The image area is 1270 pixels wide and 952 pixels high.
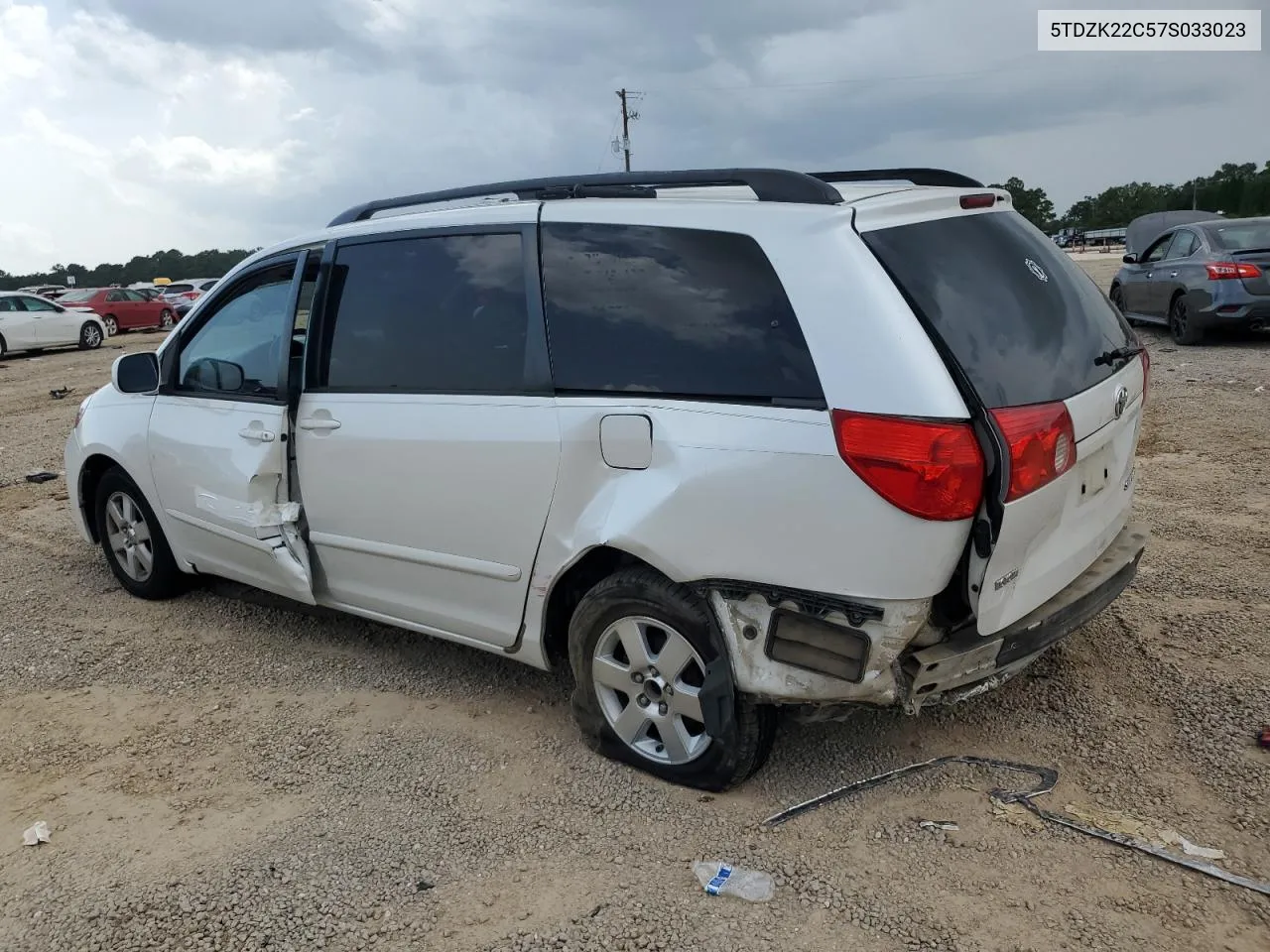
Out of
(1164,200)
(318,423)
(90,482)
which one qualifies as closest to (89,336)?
(90,482)

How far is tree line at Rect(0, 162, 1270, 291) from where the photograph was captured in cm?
7141

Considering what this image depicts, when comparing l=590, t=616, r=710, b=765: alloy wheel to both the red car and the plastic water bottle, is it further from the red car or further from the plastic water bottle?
the red car

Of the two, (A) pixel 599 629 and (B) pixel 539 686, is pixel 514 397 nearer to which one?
(A) pixel 599 629

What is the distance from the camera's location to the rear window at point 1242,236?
440 inches

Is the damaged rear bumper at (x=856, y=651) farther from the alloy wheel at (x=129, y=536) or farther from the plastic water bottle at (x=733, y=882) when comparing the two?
the alloy wheel at (x=129, y=536)

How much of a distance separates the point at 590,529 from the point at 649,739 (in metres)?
0.75

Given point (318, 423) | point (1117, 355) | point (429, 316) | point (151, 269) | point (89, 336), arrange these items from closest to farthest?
point (1117, 355)
point (429, 316)
point (318, 423)
point (89, 336)
point (151, 269)

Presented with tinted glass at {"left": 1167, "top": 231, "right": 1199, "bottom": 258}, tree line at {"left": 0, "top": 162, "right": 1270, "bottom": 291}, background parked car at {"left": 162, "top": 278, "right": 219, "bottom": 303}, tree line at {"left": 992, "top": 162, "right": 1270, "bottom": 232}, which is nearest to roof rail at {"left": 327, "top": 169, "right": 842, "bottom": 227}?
tinted glass at {"left": 1167, "top": 231, "right": 1199, "bottom": 258}

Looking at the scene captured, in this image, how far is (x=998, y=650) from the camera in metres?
2.84

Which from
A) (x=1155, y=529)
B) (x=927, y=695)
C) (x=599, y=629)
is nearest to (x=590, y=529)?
(x=599, y=629)

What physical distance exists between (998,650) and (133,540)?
422cm

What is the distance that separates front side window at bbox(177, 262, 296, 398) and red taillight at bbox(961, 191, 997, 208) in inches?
102

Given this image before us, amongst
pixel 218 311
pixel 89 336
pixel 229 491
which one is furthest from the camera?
pixel 89 336

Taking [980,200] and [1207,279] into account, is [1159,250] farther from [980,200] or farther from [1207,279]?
[980,200]
